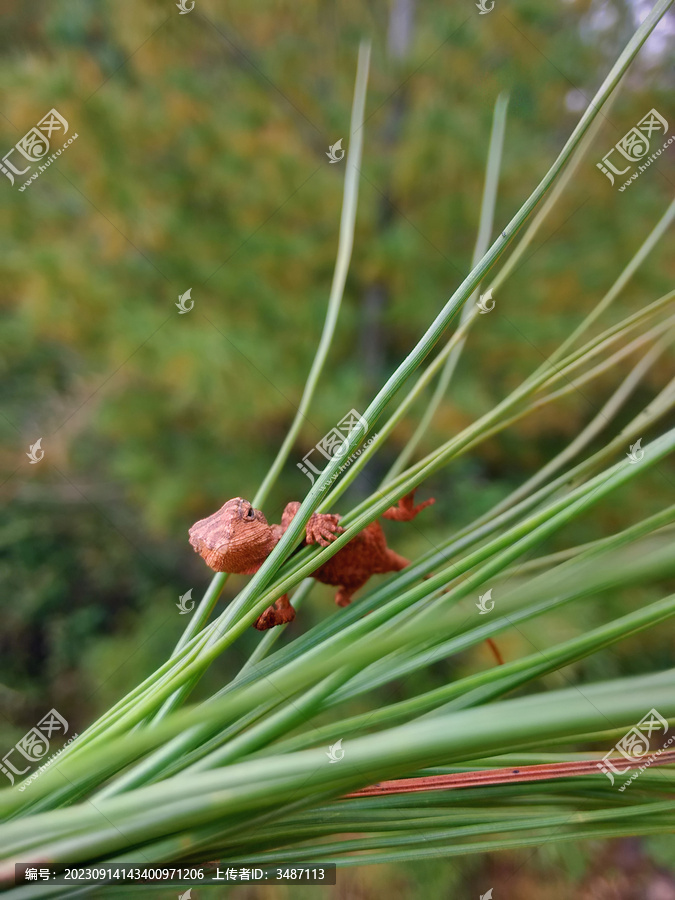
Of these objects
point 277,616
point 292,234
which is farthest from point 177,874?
point 292,234

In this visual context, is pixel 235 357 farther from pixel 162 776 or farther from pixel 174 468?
pixel 162 776

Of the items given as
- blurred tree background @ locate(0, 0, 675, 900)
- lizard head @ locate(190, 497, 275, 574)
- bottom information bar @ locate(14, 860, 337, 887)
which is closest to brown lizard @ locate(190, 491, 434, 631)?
lizard head @ locate(190, 497, 275, 574)

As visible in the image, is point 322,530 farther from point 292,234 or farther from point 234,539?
point 292,234

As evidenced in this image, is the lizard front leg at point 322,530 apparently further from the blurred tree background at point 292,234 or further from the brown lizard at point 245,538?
the blurred tree background at point 292,234

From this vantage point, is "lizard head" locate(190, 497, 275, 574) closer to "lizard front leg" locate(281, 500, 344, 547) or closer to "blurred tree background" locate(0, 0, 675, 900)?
"lizard front leg" locate(281, 500, 344, 547)

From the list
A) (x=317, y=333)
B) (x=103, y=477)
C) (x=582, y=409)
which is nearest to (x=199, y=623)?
(x=317, y=333)
